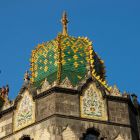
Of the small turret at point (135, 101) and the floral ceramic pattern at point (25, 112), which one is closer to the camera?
the floral ceramic pattern at point (25, 112)

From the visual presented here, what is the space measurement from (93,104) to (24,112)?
398 centimetres

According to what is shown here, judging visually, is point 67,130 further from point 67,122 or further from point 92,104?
point 92,104

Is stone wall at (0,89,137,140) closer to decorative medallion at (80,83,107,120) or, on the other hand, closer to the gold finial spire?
decorative medallion at (80,83,107,120)

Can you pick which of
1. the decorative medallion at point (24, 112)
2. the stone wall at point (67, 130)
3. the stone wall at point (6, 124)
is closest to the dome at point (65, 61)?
the decorative medallion at point (24, 112)

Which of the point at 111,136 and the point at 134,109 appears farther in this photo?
the point at 134,109

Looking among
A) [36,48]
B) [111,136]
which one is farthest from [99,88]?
[36,48]

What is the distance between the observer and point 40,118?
3080 cm

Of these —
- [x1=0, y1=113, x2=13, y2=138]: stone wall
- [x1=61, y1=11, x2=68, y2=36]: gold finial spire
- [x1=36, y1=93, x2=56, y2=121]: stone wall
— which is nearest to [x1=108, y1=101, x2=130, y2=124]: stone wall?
[x1=36, y1=93, x2=56, y2=121]: stone wall

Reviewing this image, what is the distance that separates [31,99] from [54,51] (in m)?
4.00

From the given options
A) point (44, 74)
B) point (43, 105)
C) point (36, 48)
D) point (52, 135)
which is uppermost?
point (36, 48)

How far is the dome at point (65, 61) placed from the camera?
3306 centimetres

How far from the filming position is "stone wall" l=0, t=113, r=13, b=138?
3203 cm

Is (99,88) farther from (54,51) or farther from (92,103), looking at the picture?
(54,51)

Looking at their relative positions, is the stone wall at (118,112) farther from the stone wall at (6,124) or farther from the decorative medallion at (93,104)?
the stone wall at (6,124)
